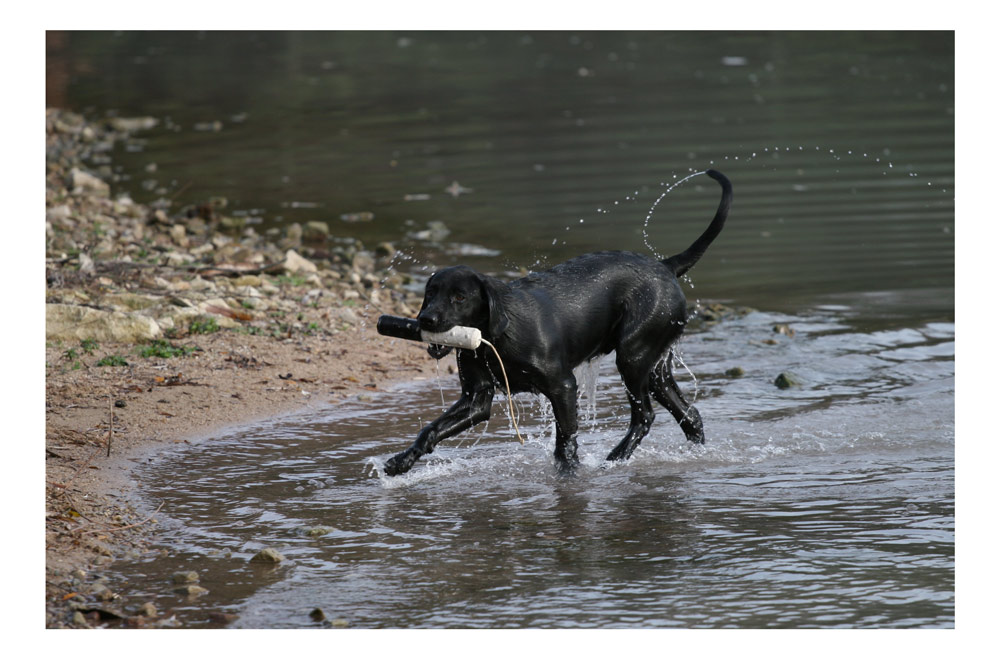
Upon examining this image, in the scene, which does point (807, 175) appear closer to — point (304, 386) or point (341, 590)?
point (304, 386)

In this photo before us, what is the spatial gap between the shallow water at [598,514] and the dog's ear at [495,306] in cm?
93

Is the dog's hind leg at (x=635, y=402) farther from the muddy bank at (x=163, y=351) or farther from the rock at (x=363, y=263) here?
the rock at (x=363, y=263)

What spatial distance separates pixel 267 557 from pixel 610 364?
→ 13.7 feet

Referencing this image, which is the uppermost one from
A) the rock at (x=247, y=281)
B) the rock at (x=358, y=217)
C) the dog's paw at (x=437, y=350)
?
the rock at (x=358, y=217)

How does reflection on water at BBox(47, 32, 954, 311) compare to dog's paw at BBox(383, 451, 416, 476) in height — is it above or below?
above

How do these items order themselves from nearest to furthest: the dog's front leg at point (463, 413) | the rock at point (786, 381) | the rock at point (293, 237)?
the dog's front leg at point (463, 413) → the rock at point (786, 381) → the rock at point (293, 237)

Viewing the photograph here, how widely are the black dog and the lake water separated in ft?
1.01

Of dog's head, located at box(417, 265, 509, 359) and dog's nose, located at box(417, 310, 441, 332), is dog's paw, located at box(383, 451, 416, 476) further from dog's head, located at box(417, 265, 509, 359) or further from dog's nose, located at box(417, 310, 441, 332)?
dog's nose, located at box(417, 310, 441, 332)

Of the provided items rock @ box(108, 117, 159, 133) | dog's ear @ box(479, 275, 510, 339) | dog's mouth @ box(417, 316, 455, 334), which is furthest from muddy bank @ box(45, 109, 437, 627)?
rock @ box(108, 117, 159, 133)

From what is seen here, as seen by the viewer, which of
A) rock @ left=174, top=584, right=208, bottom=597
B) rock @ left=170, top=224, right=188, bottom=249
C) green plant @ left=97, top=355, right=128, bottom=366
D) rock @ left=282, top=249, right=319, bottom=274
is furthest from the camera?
rock @ left=170, top=224, right=188, bottom=249

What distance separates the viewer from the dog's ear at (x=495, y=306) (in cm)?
623

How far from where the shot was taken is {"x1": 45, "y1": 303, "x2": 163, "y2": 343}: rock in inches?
348

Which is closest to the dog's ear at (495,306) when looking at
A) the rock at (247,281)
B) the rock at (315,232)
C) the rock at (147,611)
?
the rock at (147,611)

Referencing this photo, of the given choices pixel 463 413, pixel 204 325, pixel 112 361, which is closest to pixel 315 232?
pixel 204 325
